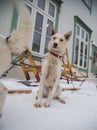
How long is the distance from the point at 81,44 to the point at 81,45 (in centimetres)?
5

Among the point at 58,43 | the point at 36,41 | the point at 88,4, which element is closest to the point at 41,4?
the point at 36,41

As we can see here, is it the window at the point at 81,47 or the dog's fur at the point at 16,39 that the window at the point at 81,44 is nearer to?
the window at the point at 81,47

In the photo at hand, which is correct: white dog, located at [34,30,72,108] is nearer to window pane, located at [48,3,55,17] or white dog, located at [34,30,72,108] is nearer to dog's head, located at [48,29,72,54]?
dog's head, located at [48,29,72,54]

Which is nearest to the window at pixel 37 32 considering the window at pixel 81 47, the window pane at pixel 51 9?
the window pane at pixel 51 9

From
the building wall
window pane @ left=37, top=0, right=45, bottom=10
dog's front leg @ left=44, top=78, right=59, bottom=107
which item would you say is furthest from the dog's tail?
window pane @ left=37, top=0, right=45, bottom=10

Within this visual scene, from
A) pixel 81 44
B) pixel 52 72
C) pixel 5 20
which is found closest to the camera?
pixel 52 72

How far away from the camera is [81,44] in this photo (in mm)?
7922

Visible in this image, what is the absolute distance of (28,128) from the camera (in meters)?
0.98

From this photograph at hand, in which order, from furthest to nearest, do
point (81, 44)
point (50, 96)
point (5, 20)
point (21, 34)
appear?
point (81, 44)
point (5, 20)
point (50, 96)
point (21, 34)

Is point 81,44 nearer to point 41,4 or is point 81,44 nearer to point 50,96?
point 41,4

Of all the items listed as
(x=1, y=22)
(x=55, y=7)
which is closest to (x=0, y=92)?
(x=1, y=22)

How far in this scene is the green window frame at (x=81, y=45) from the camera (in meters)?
7.12

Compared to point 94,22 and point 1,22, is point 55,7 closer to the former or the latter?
point 1,22

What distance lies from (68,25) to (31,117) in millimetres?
5814
